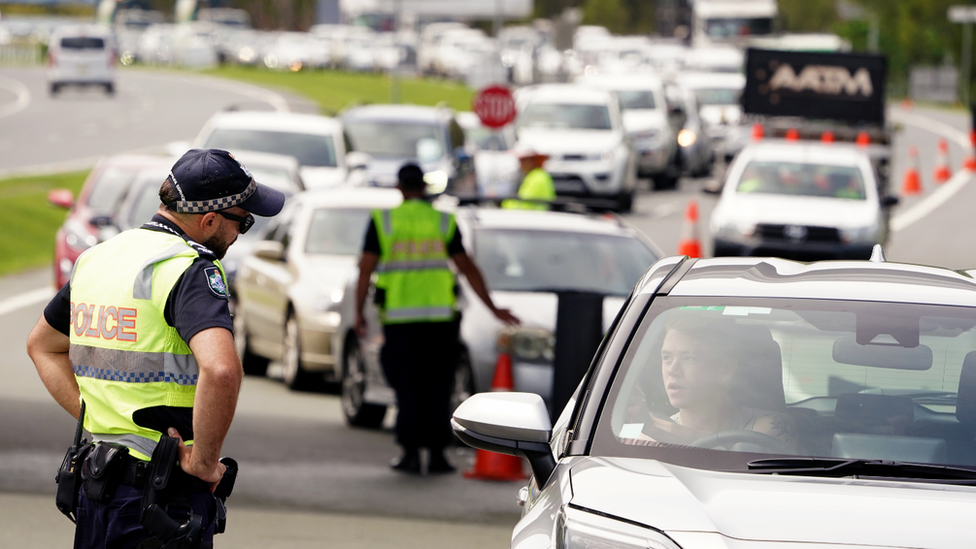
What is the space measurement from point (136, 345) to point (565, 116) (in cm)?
2578

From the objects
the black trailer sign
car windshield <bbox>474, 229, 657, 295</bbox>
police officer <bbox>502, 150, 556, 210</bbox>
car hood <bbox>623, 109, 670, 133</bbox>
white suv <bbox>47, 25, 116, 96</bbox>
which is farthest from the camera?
white suv <bbox>47, 25, 116, 96</bbox>

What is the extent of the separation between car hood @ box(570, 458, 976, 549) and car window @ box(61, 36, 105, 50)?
5475 centimetres

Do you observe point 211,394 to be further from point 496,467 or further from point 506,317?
point 506,317

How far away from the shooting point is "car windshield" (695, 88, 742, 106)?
1695 inches

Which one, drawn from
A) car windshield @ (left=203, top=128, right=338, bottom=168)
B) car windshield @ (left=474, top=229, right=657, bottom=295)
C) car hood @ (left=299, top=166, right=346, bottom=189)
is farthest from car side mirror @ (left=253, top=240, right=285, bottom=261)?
car windshield @ (left=203, top=128, right=338, bottom=168)

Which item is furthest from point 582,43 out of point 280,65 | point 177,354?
point 177,354

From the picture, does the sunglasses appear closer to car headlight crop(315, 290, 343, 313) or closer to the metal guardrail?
car headlight crop(315, 290, 343, 313)

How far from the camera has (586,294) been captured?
380 inches

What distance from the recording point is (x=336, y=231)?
542 inches

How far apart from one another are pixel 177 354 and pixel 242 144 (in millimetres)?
16765

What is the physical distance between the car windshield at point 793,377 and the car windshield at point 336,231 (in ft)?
28.8

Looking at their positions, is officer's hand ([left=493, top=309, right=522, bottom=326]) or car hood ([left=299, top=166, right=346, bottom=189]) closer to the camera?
officer's hand ([left=493, top=309, right=522, bottom=326])

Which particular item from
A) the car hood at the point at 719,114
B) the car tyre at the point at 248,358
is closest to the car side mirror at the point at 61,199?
the car tyre at the point at 248,358

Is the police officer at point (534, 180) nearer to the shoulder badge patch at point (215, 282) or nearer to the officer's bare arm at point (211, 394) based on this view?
the shoulder badge patch at point (215, 282)
